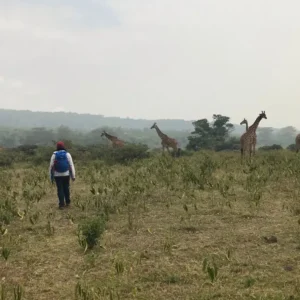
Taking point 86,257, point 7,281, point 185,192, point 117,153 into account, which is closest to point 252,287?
point 86,257

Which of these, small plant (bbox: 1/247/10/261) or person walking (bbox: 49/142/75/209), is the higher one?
person walking (bbox: 49/142/75/209)

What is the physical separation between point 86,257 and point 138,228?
167 centimetres

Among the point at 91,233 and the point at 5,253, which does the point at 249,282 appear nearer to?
the point at 91,233

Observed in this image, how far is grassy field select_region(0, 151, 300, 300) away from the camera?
17.0 feet

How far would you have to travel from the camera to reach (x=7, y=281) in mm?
5570

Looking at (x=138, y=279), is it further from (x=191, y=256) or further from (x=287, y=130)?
(x=287, y=130)

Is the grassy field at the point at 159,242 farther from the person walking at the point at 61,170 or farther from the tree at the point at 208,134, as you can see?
the tree at the point at 208,134

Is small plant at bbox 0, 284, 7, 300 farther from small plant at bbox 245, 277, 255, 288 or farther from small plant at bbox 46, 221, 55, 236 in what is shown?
small plant at bbox 245, 277, 255, 288

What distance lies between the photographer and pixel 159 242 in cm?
688

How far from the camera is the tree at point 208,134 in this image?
39.4 m

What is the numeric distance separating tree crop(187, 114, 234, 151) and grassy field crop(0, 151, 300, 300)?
2761 cm

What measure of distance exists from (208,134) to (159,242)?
36.8 m

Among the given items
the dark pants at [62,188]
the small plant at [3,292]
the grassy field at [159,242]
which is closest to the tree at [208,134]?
the grassy field at [159,242]

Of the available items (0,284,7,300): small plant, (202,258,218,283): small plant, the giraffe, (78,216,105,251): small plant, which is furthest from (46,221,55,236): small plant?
the giraffe
